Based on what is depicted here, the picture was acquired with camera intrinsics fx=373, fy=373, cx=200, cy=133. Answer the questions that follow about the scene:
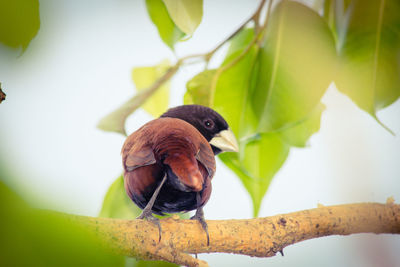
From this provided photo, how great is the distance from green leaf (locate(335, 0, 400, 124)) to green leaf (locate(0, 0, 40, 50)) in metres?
0.32

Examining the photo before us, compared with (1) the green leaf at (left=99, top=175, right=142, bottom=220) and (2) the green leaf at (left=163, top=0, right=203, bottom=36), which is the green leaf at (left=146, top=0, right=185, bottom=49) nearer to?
(2) the green leaf at (left=163, top=0, right=203, bottom=36)

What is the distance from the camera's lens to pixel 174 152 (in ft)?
0.86

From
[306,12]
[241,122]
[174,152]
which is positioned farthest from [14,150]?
[306,12]

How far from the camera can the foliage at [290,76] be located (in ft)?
1.34

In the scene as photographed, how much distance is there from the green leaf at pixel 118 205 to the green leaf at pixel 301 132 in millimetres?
197

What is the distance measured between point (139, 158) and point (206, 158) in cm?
5

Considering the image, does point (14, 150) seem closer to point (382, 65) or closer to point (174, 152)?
point (174, 152)

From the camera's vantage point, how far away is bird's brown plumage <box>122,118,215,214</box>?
0.86 ft

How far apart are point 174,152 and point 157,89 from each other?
224 millimetres

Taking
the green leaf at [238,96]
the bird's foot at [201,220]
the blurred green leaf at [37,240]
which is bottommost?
the bird's foot at [201,220]

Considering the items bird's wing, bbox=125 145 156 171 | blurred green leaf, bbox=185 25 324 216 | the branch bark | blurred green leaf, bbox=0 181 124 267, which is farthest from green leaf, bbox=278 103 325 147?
blurred green leaf, bbox=0 181 124 267

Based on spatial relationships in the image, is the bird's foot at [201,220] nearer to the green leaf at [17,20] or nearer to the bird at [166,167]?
the bird at [166,167]

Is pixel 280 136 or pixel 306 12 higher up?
pixel 306 12

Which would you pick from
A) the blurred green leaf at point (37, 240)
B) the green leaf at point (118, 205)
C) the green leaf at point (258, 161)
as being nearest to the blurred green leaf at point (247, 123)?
the green leaf at point (258, 161)
